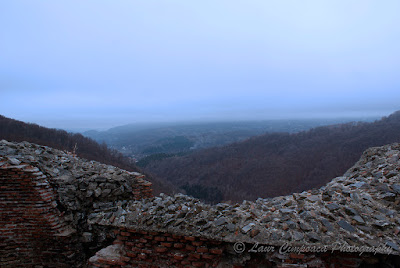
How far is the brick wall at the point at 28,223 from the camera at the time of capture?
4699 mm

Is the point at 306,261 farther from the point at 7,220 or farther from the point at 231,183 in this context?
the point at 231,183

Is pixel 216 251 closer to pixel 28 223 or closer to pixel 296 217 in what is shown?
pixel 296 217

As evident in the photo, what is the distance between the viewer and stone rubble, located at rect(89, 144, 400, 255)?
3.31 meters

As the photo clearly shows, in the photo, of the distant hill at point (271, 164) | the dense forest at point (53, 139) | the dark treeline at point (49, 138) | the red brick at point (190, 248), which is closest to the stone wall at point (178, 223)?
the red brick at point (190, 248)

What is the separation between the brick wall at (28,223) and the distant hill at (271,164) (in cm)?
2366

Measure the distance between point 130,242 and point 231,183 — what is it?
36196 mm

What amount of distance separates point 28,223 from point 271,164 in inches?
1669

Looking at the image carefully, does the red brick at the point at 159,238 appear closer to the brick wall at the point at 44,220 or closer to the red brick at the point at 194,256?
the red brick at the point at 194,256

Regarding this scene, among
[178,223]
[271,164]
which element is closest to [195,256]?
[178,223]

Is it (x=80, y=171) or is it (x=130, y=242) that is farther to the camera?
(x=80, y=171)

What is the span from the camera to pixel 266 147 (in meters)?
54.9

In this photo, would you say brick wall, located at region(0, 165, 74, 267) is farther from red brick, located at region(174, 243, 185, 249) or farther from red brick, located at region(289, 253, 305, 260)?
red brick, located at region(289, 253, 305, 260)

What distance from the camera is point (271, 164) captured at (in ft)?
141

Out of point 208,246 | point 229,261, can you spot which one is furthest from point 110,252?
point 229,261
